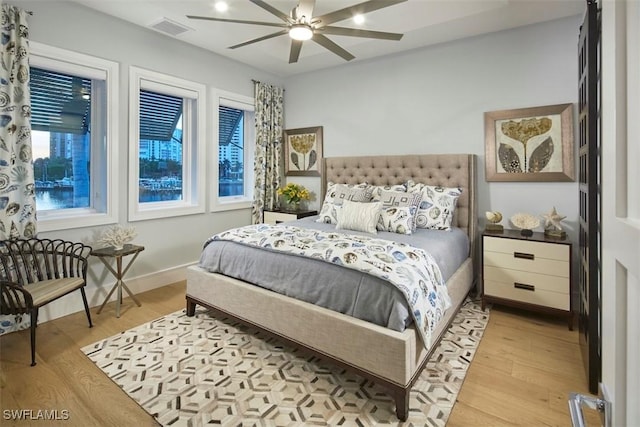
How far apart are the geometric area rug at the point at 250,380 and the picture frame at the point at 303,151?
2.79 m

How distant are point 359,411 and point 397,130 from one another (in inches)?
128

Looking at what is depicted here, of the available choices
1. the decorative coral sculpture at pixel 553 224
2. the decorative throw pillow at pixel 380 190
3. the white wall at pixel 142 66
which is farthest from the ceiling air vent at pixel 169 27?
the decorative coral sculpture at pixel 553 224

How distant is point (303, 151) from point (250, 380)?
11.7ft

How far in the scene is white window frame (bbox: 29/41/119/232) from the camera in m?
2.93

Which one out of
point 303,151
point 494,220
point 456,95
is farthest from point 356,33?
point 303,151

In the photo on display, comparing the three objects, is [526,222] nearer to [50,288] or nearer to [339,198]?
[339,198]

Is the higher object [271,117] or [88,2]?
[88,2]

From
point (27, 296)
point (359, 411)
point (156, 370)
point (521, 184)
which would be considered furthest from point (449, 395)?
point (27, 296)

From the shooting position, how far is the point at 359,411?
1.86 metres

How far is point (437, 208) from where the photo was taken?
11.2 ft

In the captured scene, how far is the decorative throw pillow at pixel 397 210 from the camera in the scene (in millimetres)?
3197

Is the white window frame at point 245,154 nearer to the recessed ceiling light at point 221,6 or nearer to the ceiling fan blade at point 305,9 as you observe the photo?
the recessed ceiling light at point 221,6

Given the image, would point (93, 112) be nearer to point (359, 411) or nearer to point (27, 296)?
point (27, 296)

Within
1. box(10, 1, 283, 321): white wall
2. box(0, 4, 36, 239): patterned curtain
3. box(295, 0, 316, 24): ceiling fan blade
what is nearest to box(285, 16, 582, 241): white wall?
box(10, 1, 283, 321): white wall
